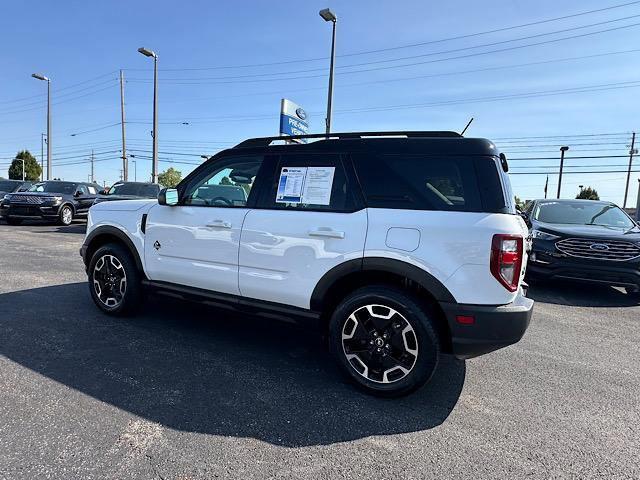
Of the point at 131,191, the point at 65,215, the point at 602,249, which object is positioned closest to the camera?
the point at 602,249

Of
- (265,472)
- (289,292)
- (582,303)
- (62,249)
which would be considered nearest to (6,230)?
(62,249)

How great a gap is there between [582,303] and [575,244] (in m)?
0.90

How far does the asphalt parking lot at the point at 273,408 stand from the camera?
2344 millimetres

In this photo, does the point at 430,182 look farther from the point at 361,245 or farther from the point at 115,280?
the point at 115,280

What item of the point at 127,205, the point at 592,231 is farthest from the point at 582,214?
the point at 127,205

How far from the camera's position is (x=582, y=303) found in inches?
253

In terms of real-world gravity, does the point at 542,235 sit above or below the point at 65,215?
above

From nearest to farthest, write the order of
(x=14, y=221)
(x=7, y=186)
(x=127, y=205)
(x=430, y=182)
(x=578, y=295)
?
(x=430, y=182) → (x=127, y=205) → (x=578, y=295) → (x=14, y=221) → (x=7, y=186)

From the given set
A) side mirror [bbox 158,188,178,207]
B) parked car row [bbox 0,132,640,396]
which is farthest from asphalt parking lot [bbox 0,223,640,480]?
side mirror [bbox 158,188,178,207]

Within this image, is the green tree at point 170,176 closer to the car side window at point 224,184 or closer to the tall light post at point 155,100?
the tall light post at point 155,100

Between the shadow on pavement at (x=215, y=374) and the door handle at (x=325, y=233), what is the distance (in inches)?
35.2

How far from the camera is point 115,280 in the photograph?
4.66 meters

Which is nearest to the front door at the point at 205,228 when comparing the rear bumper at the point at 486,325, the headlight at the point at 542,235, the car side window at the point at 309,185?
the car side window at the point at 309,185

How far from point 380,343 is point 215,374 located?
1335mm
